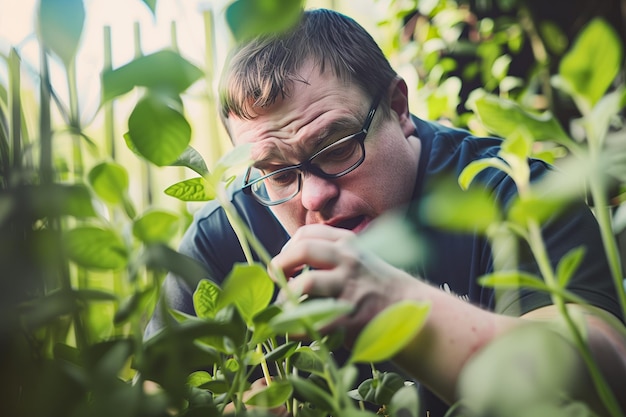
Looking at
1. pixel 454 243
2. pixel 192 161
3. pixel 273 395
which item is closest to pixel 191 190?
pixel 192 161

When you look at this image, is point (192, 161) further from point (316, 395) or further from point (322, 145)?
point (322, 145)

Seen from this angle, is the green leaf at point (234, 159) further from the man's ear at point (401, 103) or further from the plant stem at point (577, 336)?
the man's ear at point (401, 103)

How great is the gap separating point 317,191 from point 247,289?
0.51 meters

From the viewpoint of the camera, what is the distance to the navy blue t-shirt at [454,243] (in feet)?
2.24

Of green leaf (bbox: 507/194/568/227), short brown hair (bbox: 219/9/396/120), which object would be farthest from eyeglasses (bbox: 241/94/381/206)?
green leaf (bbox: 507/194/568/227)

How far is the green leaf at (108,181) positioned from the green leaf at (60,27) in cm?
6

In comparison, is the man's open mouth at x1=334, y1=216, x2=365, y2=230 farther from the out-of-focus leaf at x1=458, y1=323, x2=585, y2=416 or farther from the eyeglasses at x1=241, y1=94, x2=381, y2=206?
the out-of-focus leaf at x1=458, y1=323, x2=585, y2=416

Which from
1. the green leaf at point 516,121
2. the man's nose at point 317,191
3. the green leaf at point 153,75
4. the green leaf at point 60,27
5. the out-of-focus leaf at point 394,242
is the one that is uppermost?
the green leaf at point 60,27

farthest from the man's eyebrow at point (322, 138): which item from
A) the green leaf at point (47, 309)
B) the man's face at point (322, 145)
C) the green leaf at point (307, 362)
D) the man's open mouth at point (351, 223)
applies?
the green leaf at point (47, 309)

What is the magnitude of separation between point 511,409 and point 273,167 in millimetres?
684

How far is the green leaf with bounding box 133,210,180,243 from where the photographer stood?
11.4 inches

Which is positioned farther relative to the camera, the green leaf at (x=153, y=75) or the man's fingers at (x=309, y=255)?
the man's fingers at (x=309, y=255)

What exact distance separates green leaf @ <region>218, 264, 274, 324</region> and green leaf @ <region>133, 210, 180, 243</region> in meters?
0.05

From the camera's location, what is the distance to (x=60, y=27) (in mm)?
273
